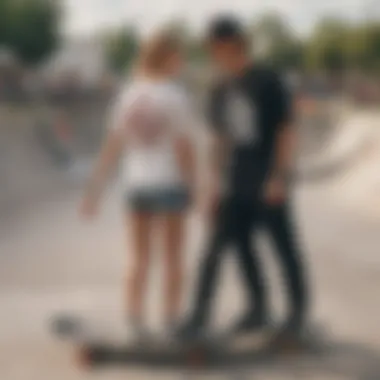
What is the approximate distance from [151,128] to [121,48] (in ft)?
0.32

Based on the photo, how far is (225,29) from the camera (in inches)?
36.0

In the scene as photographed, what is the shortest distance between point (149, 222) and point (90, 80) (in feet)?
0.59

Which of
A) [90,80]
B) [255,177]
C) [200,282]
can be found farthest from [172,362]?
[90,80]

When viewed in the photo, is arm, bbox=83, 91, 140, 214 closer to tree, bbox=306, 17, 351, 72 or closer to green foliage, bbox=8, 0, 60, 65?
green foliage, bbox=8, 0, 60, 65

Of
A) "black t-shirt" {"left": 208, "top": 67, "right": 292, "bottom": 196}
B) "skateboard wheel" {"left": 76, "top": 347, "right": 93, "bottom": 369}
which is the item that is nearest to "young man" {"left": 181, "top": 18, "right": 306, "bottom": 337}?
"black t-shirt" {"left": 208, "top": 67, "right": 292, "bottom": 196}

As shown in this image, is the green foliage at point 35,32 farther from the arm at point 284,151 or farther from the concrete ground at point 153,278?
the arm at point 284,151

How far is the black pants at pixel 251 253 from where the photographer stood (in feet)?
3.07

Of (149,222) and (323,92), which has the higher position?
(323,92)

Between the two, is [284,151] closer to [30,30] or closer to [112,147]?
[112,147]

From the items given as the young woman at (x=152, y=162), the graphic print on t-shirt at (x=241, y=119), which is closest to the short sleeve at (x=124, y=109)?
the young woman at (x=152, y=162)

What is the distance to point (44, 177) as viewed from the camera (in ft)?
3.17

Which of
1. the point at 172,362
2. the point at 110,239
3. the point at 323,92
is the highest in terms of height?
the point at 323,92

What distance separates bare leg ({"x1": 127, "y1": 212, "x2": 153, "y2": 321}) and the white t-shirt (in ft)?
0.13

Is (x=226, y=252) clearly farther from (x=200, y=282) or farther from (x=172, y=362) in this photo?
(x=172, y=362)
